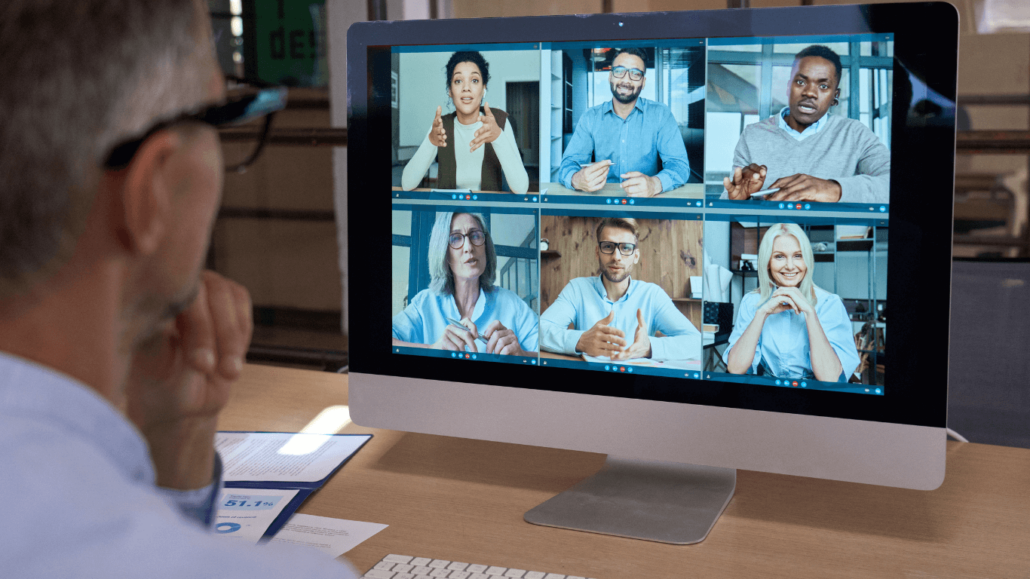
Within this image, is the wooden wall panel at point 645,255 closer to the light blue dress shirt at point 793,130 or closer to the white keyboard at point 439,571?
the light blue dress shirt at point 793,130

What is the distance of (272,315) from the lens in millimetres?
4059

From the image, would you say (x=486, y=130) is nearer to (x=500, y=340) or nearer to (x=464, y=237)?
(x=464, y=237)

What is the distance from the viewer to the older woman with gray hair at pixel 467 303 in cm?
90

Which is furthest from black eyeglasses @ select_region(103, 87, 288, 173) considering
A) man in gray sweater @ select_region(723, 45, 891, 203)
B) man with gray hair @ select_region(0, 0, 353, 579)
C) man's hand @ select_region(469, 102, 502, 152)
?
man in gray sweater @ select_region(723, 45, 891, 203)

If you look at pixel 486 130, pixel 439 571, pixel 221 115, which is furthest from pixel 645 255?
pixel 221 115

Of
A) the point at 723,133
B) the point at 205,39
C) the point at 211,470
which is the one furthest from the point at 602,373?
the point at 205,39

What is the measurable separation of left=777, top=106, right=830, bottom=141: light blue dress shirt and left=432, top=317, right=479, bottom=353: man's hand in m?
0.40

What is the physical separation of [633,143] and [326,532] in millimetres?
520

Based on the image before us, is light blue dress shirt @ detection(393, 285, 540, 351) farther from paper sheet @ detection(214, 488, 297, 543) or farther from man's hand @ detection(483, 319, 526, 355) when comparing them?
paper sheet @ detection(214, 488, 297, 543)

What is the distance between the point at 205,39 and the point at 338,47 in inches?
112

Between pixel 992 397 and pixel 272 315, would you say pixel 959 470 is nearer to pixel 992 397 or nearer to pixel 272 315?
pixel 992 397

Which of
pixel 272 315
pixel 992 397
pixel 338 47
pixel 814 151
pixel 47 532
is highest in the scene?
pixel 338 47

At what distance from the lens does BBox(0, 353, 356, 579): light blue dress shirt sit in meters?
0.28

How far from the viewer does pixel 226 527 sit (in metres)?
0.83
